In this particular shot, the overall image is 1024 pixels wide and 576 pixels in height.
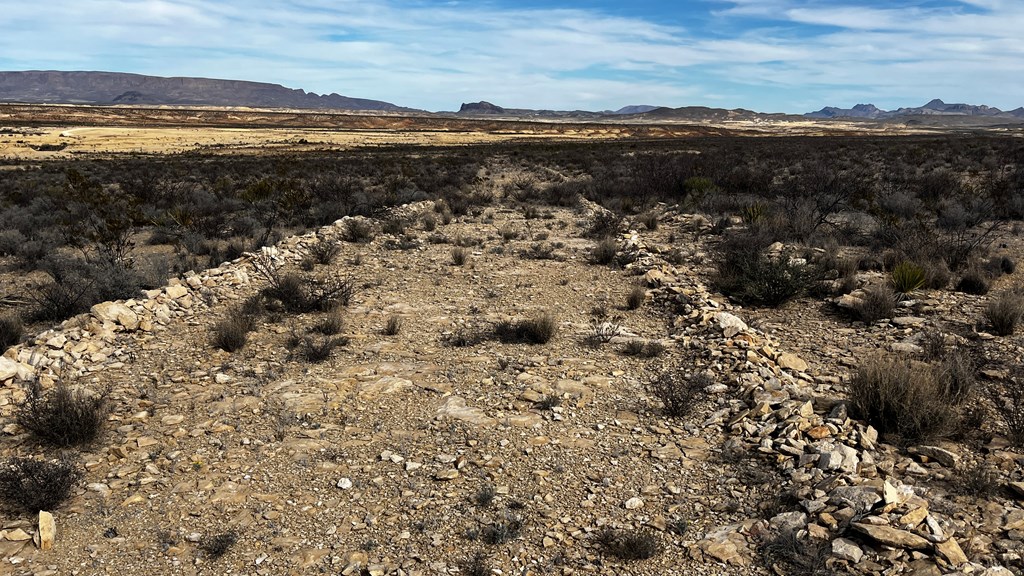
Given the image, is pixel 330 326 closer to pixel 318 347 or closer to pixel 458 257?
pixel 318 347

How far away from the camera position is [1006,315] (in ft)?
22.4

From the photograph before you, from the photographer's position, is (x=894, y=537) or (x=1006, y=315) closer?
(x=894, y=537)

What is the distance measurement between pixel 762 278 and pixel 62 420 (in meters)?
8.88

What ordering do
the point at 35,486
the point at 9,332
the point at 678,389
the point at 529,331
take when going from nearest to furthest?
1. the point at 35,486
2. the point at 678,389
3. the point at 9,332
4. the point at 529,331

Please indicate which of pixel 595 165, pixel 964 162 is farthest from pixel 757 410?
pixel 964 162

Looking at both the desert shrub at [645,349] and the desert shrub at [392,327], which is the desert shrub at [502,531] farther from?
the desert shrub at [392,327]

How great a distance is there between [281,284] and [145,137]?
2595 inches

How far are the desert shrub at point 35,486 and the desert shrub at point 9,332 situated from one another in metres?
3.62

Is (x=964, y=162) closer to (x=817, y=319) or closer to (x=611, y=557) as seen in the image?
(x=817, y=319)

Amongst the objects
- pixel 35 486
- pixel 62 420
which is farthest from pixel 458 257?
pixel 35 486

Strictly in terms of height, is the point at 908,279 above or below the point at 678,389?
above

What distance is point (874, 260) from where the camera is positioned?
10586 mm

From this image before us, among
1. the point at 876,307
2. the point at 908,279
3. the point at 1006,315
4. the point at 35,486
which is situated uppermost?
Result: the point at 908,279

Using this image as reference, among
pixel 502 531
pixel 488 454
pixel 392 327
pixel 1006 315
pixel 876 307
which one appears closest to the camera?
pixel 502 531
